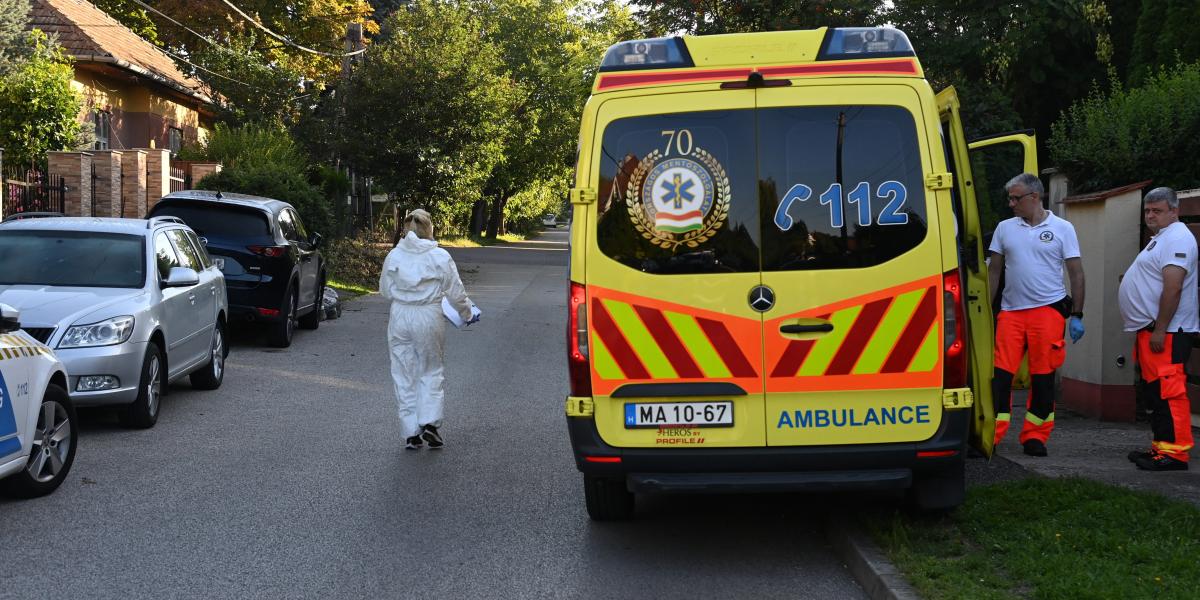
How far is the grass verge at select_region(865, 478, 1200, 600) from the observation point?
17.0 feet

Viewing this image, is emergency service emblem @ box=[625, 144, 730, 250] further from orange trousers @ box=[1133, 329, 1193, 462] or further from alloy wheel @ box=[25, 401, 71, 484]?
alloy wheel @ box=[25, 401, 71, 484]

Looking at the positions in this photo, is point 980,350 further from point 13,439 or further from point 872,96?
point 13,439

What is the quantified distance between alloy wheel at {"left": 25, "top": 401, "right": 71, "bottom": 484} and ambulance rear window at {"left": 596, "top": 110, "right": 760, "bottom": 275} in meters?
3.69

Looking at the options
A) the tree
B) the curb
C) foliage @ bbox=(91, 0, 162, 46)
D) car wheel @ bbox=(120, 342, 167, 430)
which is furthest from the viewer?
foliage @ bbox=(91, 0, 162, 46)

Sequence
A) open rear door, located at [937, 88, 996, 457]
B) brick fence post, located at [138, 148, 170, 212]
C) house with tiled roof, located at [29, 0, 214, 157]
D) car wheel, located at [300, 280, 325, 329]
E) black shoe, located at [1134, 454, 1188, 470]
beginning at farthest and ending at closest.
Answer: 1. house with tiled roof, located at [29, 0, 214, 157]
2. brick fence post, located at [138, 148, 170, 212]
3. car wheel, located at [300, 280, 325, 329]
4. black shoe, located at [1134, 454, 1188, 470]
5. open rear door, located at [937, 88, 996, 457]

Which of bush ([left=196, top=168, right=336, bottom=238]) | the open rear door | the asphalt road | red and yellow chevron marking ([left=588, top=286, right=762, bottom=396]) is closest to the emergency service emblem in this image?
red and yellow chevron marking ([left=588, top=286, right=762, bottom=396])

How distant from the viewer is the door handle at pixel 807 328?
19.2 ft

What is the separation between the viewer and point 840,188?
19.2ft

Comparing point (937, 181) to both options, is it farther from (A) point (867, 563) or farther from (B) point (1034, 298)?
(B) point (1034, 298)

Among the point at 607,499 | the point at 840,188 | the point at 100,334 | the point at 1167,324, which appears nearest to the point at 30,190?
the point at 100,334

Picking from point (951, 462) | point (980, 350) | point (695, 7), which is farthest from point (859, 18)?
point (951, 462)

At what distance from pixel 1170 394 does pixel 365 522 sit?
4887 mm

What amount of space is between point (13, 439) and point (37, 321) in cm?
239

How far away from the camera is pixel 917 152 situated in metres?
5.83
